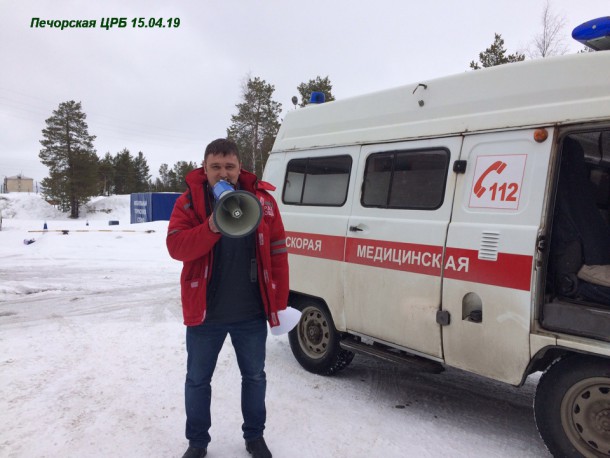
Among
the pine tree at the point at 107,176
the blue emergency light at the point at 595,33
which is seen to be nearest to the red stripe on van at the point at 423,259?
the blue emergency light at the point at 595,33

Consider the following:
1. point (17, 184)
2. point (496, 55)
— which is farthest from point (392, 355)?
point (17, 184)

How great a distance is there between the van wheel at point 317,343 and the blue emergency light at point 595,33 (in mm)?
2997

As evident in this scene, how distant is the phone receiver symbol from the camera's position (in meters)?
3.13

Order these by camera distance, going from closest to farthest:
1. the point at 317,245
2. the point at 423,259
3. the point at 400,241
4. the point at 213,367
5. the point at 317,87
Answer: the point at 213,367 < the point at 423,259 < the point at 400,241 < the point at 317,245 < the point at 317,87

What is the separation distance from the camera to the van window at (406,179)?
3.53m

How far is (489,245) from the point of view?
3098 mm

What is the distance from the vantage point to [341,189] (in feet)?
14.3

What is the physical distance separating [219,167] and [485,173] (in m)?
1.87

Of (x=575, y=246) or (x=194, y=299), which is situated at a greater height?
(x=575, y=246)

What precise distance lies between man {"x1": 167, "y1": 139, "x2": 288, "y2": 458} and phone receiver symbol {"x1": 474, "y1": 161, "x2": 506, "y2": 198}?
1463mm

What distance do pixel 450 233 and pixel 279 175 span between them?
234 centimetres

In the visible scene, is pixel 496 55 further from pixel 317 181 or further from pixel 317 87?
pixel 317 181

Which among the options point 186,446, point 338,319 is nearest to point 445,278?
point 338,319

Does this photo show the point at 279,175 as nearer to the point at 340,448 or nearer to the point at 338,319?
the point at 338,319
